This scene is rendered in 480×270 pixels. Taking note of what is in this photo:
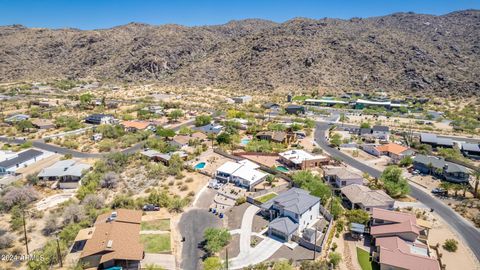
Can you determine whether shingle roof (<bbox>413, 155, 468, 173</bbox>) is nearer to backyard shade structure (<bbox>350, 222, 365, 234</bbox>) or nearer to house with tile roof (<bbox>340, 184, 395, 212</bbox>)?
house with tile roof (<bbox>340, 184, 395, 212</bbox>)

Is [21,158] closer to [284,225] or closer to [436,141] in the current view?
[284,225]

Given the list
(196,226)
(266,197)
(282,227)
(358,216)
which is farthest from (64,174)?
(358,216)

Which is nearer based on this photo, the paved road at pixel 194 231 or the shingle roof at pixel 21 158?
the paved road at pixel 194 231

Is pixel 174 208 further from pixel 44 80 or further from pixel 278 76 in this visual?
pixel 44 80

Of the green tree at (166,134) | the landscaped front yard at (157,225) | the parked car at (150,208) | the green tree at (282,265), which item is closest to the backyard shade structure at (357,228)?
the green tree at (282,265)

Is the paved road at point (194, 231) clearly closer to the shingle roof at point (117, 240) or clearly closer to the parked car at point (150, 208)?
the parked car at point (150, 208)

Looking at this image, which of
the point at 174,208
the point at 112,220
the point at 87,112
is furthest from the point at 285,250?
the point at 87,112

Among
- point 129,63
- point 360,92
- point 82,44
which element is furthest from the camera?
point 82,44
